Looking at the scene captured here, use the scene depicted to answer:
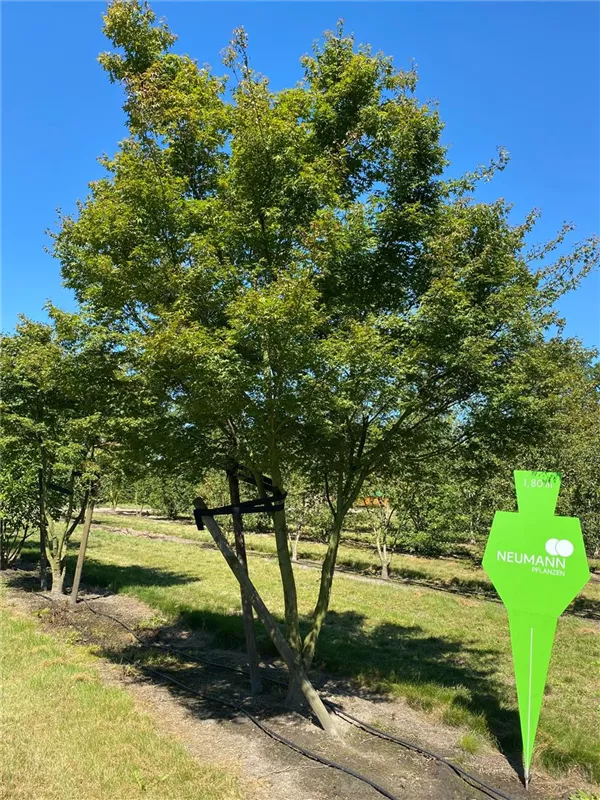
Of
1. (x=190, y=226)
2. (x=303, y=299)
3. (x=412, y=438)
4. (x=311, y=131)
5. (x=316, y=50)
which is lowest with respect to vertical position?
(x=412, y=438)

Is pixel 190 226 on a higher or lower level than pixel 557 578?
higher

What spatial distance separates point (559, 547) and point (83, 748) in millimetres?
5073

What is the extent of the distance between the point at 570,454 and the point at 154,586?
47.2ft

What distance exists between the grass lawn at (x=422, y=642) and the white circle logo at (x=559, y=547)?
2.14 m

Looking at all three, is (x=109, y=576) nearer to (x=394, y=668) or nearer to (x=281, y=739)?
(x=394, y=668)

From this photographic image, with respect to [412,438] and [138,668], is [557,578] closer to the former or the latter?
[412,438]

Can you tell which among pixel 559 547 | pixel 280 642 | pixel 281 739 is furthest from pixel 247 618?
pixel 559 547

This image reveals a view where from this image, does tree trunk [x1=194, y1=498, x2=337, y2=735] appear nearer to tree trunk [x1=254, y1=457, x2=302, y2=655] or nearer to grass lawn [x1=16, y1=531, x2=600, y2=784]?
tree trunk [x1=254, y1=457, x2=302, y2=655]

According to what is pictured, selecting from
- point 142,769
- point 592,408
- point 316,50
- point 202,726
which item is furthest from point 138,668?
point 592,408

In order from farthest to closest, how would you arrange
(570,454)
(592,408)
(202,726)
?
(592,408) → (570,454) → (202,726)

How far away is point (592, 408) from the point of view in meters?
23.4

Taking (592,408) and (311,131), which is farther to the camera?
(592,408)

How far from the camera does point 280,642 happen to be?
6.48 m

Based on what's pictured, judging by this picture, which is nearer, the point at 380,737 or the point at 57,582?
the point at 380,737
